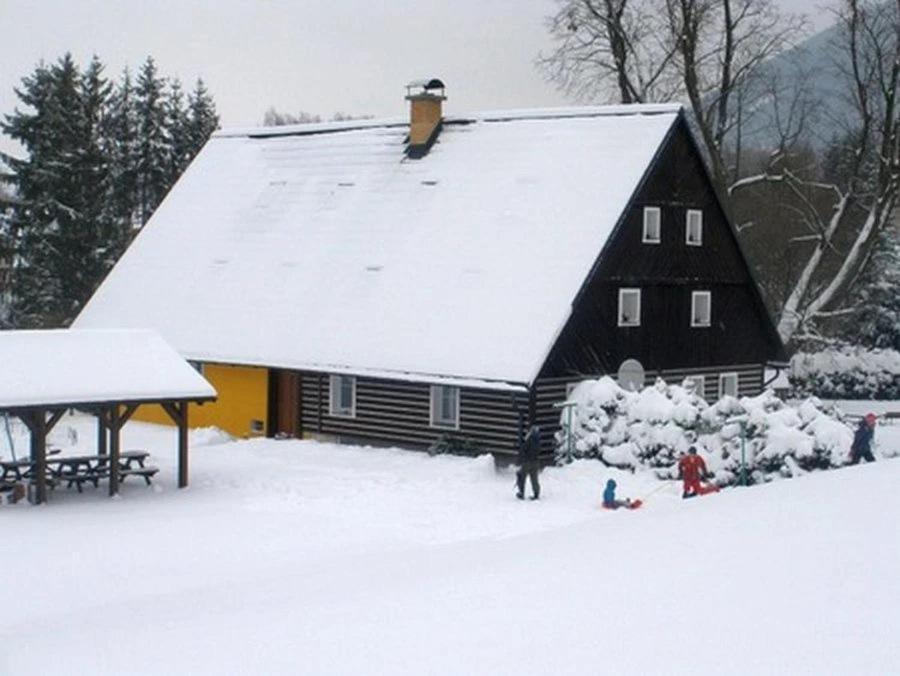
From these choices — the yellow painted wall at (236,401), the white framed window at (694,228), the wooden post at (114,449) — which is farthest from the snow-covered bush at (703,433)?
the wooden post at (114,449)

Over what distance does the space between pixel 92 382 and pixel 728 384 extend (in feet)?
59.7

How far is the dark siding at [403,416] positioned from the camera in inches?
1118

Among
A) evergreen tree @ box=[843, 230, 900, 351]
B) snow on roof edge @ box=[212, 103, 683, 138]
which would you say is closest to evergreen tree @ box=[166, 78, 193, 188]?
snow on roof edge @ box=[212, 103, 683, 138]

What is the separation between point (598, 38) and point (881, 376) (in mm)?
18776

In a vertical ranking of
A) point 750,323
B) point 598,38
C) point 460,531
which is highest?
point 598,38

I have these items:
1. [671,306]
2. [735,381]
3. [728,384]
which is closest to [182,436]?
[671,306]

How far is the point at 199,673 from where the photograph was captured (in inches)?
379

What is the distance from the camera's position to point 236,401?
1315 inches

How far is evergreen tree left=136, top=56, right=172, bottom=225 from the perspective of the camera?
56.6 meters

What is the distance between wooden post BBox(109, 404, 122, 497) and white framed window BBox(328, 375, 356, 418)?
8543mm

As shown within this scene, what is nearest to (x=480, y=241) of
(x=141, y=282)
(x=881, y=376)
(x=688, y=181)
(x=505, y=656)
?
(x=688, y=181)

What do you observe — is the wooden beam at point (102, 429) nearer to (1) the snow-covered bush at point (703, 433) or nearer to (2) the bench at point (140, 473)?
(2) the bench at point (140, 473)

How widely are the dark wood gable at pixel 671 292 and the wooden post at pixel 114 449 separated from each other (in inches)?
375

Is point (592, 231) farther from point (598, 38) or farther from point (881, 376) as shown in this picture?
point (881, 376)
